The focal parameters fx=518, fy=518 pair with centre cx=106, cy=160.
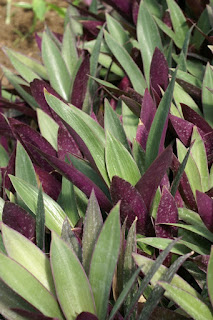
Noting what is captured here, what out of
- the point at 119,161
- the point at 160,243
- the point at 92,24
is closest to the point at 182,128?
the point at 119,161

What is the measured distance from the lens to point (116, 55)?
50.9 inches

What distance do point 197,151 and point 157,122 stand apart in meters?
0.13

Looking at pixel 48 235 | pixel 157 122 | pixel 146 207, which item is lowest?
pixel 48 235

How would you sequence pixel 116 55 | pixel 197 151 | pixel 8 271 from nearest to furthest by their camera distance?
pixel 8 271, pixel 197 151, pixel 116 55

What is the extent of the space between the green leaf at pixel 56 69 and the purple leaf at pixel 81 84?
67 mm

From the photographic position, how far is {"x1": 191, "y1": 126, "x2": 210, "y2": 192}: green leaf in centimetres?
100

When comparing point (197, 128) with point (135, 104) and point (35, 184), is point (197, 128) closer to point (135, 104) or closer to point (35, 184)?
point (135, 104)

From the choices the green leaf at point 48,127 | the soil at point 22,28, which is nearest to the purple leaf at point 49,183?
the green leaf at point 48,127

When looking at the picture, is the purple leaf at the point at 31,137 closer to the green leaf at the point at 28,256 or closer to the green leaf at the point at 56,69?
the green leaf at the point at 56,69

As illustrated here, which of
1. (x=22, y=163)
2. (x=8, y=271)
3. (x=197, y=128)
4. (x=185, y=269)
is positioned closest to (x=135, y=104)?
(x=197, y=128)

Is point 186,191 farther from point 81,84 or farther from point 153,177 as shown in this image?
point 81,84

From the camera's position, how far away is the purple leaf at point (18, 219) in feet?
2.97

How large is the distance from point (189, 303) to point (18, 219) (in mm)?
341

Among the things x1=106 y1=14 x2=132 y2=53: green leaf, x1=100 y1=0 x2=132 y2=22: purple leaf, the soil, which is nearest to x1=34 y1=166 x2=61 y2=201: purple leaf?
x1=106 y1=14 x2=132 y2=53: green leaf
